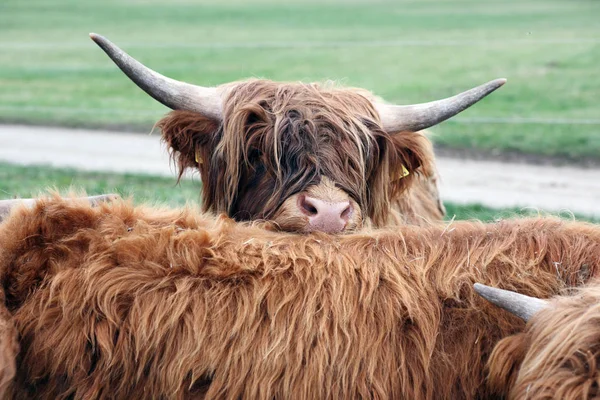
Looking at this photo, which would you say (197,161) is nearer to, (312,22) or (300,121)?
(300,121)

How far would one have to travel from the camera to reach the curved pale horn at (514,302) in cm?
252

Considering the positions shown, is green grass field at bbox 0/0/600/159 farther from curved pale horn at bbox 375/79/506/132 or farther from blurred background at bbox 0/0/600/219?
curved pale horn at bbox 375/79/506/132

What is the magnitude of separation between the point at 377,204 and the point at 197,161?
1069mm

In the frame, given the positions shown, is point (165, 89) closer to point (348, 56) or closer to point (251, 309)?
point (251, 309)

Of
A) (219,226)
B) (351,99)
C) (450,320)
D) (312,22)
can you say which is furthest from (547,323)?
(312,22)

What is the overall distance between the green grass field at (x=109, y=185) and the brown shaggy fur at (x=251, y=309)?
456 centimetres

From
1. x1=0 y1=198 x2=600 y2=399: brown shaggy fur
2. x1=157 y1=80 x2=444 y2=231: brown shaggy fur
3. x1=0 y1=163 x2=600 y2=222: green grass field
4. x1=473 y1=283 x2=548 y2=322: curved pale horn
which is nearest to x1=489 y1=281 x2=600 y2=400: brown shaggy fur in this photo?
x1=473 y1=283 x2=548 y2=322: curved pale horn

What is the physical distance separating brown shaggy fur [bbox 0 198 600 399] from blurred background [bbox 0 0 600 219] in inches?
104

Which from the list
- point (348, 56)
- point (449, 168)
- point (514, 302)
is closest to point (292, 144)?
point (514, 302)

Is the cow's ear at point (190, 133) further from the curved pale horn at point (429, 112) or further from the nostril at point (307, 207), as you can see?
the curved pale horn at point (429, 112)

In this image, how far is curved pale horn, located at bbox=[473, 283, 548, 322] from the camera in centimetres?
252

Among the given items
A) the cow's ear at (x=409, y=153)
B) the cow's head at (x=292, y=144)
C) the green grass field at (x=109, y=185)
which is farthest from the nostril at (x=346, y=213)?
the green grass field at (x=109, y=185)

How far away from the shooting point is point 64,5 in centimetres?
4159

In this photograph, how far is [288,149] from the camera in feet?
13.4
